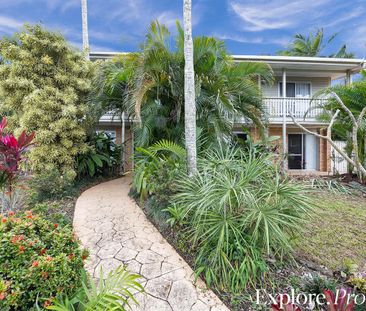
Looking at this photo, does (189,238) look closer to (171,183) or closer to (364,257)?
(171,183)

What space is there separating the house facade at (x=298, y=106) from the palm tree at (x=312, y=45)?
7.24m

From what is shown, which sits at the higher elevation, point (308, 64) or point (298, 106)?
point (308, 64)

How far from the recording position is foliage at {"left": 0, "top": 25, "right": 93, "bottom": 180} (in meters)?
6.22

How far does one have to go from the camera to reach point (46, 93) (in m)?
6.36

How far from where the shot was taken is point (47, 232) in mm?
2387

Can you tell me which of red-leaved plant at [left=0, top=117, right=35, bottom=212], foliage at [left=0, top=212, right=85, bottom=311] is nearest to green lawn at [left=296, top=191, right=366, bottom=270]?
foliage at [left=0, top=212, right=85, bottom=311]

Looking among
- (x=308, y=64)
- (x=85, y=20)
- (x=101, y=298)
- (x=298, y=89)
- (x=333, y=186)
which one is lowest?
(x=333, y=186)

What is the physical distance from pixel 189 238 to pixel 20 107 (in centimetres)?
622

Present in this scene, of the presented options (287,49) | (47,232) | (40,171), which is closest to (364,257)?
(47,232)

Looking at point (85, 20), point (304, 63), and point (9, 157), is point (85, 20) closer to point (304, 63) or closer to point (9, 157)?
point (9, 157)

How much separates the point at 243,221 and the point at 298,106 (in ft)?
33.8

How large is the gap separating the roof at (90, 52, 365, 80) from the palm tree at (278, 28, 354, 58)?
828cm

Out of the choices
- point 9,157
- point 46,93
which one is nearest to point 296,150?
point 46,93

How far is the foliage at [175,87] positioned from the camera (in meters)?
5.40
